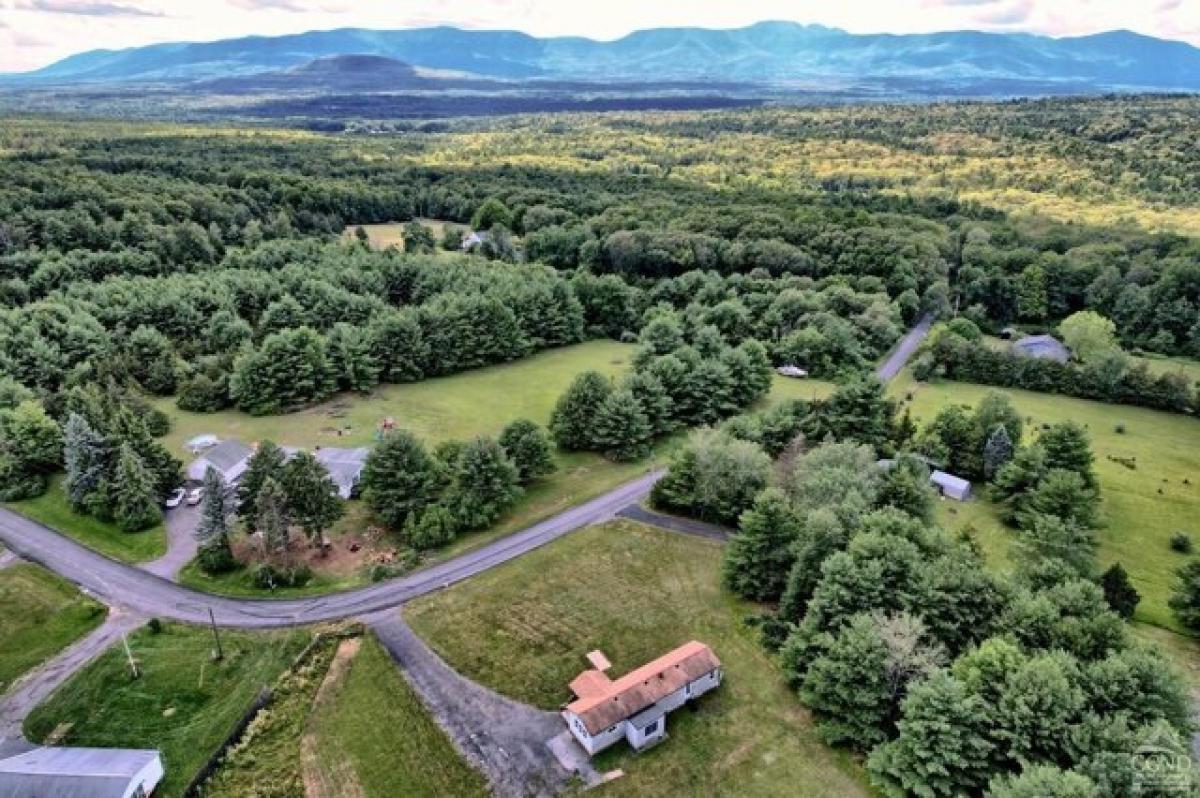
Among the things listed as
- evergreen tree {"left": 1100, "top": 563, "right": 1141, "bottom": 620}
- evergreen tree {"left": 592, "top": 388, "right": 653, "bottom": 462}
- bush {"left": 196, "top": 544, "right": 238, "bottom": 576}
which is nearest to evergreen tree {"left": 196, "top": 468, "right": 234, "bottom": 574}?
bush {"left": 196, "top": 544, "right": 238, "bottom": 576}

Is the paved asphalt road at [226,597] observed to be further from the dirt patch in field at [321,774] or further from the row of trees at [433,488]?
the dirt patch in field at [321,774]

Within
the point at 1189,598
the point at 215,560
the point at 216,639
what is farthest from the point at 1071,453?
the point at 215,560

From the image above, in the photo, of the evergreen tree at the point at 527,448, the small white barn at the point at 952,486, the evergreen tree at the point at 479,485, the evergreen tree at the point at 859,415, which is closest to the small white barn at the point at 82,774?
the evergreen tree at the point at 479,485

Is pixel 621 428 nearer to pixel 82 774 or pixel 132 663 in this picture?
pixel 132 663

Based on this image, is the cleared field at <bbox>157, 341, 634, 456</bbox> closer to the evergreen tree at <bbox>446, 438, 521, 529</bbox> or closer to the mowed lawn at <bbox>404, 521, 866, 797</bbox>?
the evergreen tree at <bbox>446, 438, 521, 529</bbox>

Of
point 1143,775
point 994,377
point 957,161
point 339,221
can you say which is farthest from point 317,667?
point 957,161

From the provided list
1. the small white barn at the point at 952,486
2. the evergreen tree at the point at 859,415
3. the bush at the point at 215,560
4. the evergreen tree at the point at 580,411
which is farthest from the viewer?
the evergreen tree at the point at 580,411
